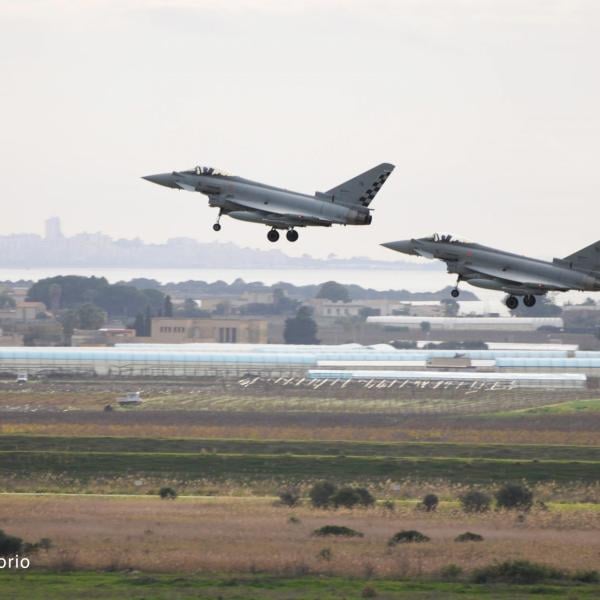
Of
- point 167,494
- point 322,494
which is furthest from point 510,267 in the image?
point 167,494

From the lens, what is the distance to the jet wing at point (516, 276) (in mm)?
77188

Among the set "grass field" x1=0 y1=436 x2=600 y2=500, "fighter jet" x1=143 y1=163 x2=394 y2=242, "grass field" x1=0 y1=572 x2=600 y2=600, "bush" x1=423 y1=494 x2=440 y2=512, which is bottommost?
"grass field" x1=0 y1=572 x2=600 y2=600

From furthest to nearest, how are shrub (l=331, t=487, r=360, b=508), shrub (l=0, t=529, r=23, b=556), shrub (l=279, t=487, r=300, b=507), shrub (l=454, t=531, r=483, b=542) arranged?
1. shrub (l=279, t=487, r=300, b=507)
2. shrub (l=331, t=487, r=360, b=508)
3. shrub (l=454, t=531, r=483, b=542)
4. shrub (l=0, t=529, r=23, b=556)

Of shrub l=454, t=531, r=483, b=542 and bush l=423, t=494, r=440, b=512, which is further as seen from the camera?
bush l=423, t=494, r=440, b=512

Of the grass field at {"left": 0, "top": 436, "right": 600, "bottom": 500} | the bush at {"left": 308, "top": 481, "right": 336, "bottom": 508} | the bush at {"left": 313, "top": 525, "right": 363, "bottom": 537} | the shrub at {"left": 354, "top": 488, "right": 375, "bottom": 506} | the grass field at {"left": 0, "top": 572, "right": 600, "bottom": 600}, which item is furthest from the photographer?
the grass field at {"left": 0, "top": 436, "right": 600, "bottom": 500}

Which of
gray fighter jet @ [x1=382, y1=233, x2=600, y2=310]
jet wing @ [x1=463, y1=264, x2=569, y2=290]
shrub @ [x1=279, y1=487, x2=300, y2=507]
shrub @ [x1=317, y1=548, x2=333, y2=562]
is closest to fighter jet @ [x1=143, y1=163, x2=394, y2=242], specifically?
gray fighter jet @ [x1=382, y1=233, x2=600, y2=310]

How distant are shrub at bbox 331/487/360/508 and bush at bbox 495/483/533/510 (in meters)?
7.61

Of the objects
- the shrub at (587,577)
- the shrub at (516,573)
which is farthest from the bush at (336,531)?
the shrub at (587,577)

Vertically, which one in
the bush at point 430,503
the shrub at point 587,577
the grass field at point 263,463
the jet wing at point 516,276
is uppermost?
the jet wing at point 516,276

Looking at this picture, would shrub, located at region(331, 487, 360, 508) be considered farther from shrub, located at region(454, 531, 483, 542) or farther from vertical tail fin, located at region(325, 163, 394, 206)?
vertical tail fin, located at region(325, 163, 394, 206)

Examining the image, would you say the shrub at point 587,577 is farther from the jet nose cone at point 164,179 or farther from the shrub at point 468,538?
the jet nose cone at point 164,179

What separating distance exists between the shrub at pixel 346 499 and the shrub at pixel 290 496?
2.10 m

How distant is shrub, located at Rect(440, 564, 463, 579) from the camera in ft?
235

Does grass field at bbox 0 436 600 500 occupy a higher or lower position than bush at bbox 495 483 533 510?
higher
